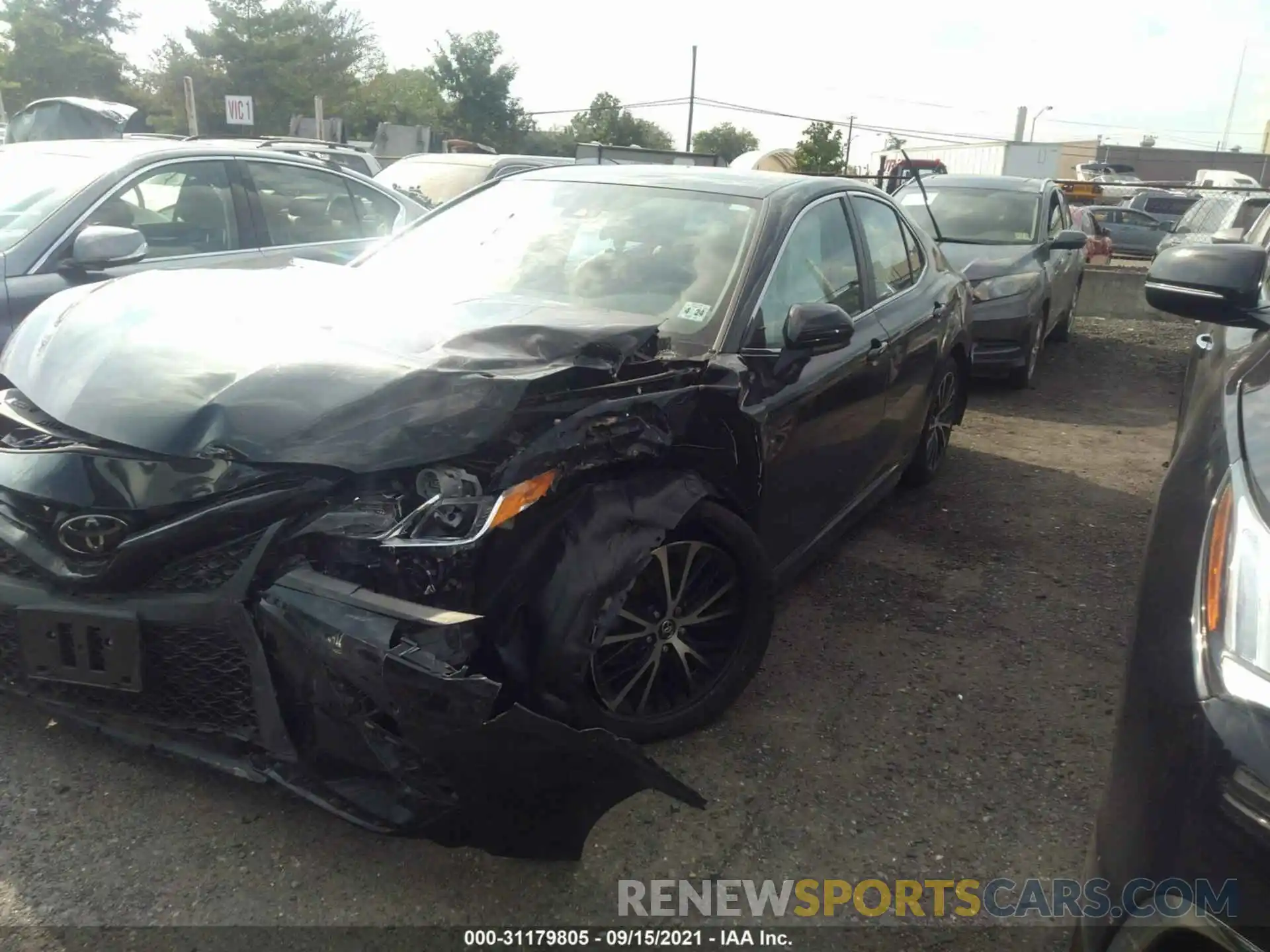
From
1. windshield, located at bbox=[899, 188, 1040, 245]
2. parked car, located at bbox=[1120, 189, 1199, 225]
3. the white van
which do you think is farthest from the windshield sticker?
parked car, located at bbox=[1120, 189, 1199, 225]

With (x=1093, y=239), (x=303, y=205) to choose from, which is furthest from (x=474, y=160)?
(x=1093, y=239)

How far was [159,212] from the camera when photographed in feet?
16.8

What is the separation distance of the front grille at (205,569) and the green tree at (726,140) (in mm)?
66933

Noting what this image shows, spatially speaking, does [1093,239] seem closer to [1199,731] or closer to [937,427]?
[937,427]

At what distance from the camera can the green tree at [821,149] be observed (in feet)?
95.6

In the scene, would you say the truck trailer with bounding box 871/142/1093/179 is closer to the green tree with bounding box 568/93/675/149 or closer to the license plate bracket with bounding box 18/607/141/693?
the green tree with bounding box 568/93/675/149

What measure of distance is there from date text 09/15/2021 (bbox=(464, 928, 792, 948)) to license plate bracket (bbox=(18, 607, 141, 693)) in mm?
1032

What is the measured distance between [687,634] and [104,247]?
138 inches

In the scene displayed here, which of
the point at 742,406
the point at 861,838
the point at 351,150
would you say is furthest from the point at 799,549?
the point at 351,150

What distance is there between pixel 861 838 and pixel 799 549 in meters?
1.22

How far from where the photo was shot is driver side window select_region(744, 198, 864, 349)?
3258 millimetres

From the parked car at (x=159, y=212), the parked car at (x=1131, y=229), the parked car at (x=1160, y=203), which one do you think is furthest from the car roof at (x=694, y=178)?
the parked car at (x=1160, y=203)

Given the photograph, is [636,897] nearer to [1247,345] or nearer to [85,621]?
[85,621]

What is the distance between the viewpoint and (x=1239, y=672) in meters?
1.51
